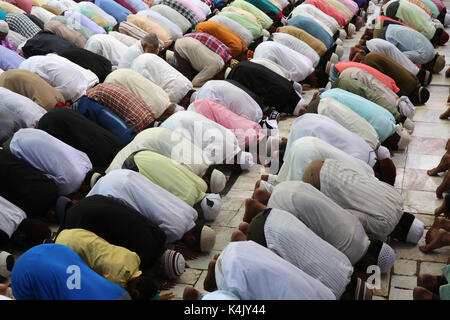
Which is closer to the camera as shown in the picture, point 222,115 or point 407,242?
point 407,242

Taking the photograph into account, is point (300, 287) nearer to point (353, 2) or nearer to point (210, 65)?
point (210, 65)

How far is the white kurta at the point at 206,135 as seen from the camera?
5.33 meters

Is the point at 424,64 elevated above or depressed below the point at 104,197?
below

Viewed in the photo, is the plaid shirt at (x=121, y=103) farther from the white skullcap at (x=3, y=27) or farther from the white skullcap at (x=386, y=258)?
the white skullcap at (x=386, y=258)

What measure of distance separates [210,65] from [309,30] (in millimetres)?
1713

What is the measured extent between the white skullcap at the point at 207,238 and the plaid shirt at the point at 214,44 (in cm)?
336

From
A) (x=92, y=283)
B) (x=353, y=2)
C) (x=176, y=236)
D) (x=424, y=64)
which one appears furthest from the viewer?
(x=353, y=2)

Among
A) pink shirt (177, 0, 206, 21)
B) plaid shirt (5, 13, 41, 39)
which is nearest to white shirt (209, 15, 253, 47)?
pink shirt (177, 0, 206, 21)

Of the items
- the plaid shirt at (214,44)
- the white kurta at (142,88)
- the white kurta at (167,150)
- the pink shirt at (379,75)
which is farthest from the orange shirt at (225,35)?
the white kurta at (167,150)

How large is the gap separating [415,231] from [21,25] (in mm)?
5056

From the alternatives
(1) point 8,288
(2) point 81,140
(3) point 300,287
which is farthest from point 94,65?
(3) point 300,287

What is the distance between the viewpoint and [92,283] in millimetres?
3590

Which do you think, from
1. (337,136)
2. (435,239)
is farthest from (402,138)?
(435,239)
